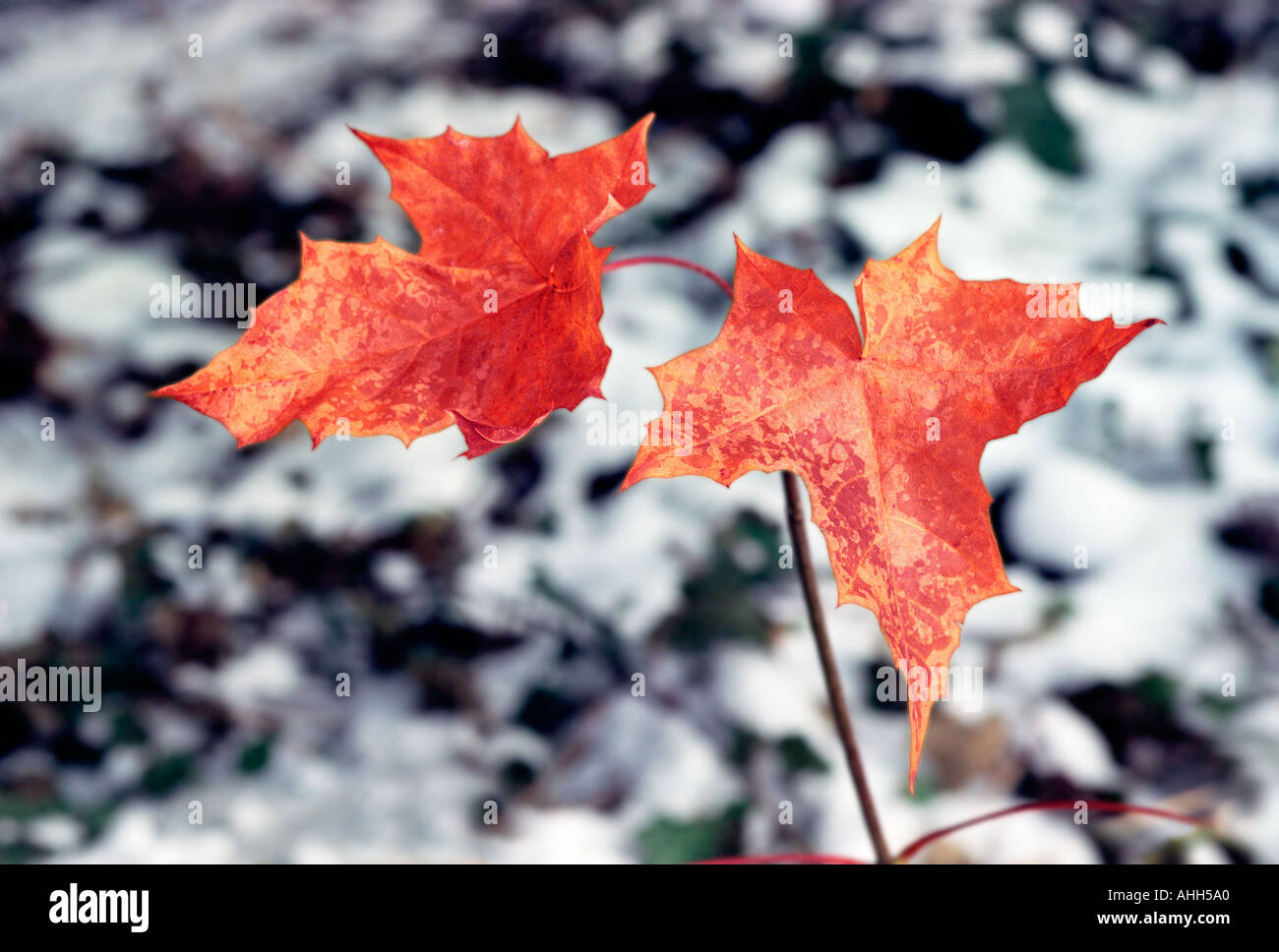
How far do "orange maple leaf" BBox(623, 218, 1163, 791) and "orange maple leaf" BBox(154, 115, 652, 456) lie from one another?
57mm

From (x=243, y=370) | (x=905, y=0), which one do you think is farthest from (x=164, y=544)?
(x=905, y=0)

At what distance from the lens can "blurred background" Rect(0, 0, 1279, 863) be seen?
94 centimetres

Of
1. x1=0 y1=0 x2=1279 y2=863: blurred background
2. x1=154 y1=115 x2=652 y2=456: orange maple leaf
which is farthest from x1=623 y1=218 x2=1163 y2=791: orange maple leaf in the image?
x1=0 y1=0 x2=1279 y2=863: blurred background

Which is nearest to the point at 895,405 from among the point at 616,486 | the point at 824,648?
the point at 824,648

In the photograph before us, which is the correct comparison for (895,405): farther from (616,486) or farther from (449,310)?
(616,486)

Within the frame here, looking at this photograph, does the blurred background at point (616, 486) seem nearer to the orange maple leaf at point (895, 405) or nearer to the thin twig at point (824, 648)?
the thin twig at point (824, 648)

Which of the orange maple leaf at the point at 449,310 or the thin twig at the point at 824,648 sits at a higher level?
the orange maple leaf at the point at 449,310

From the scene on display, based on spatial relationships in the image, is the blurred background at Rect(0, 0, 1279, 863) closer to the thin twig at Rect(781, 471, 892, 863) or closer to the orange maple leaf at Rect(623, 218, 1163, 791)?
the thin twig at Rect(781, 471, 892, 863)

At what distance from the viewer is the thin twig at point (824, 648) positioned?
42 centimetres

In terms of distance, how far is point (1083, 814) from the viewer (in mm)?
869

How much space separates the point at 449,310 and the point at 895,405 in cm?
21

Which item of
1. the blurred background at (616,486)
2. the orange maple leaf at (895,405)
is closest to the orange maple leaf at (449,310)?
the orange maple leaf at (895,405)

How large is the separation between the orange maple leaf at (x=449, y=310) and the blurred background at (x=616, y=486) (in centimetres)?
69

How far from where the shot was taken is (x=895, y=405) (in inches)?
13.8
